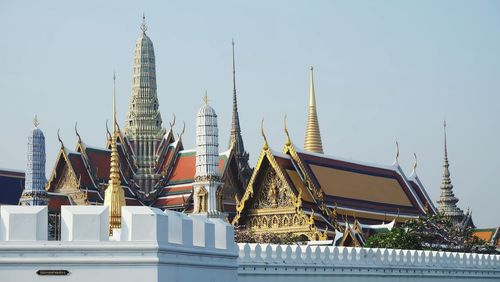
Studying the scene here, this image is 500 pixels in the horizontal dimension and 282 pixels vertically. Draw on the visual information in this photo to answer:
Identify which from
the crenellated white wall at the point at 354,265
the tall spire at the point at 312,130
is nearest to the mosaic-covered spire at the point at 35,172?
the tall spire at the point at 312,130

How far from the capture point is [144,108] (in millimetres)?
65250

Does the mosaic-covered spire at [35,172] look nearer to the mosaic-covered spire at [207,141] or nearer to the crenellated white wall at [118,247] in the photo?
the mosaic-covered spire at [207,141]

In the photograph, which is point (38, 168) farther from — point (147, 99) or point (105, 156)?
point (147, 99)

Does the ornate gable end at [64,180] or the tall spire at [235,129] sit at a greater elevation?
the tall spire at [235,129]

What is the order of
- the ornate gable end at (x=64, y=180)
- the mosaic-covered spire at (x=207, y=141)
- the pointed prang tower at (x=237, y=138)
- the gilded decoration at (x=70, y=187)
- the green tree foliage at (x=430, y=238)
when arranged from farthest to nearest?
1. the pointed prang tower at (x=237, y=138)
2. the ornate gable end at (x=64, y=180)
3. the gilded decoration at (x=70, y=187)
4. the mosaic-covered spire at (x=207, y=141)
5. the green tree foliage at (x=430, y=238)

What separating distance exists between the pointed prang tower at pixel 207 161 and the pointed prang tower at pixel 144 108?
19172 millimetres

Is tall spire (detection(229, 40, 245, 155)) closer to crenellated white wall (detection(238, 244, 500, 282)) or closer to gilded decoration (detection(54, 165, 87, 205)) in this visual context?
gilded decoration (detection(54, 165, 87, 205))

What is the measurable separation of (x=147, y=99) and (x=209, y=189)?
69.5ft

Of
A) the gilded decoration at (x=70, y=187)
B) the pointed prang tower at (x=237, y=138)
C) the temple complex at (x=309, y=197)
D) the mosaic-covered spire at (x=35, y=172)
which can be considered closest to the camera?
the temple complex at (x=309, y=197)

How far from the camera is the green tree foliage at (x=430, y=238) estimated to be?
3906 centimetres

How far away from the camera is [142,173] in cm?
6362

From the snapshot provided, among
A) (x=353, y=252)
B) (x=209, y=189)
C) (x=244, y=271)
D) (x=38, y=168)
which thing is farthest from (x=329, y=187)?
(x=244, y=271)

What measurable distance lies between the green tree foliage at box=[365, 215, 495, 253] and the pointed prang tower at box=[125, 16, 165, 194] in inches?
894

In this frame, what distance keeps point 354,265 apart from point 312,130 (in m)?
37.9
